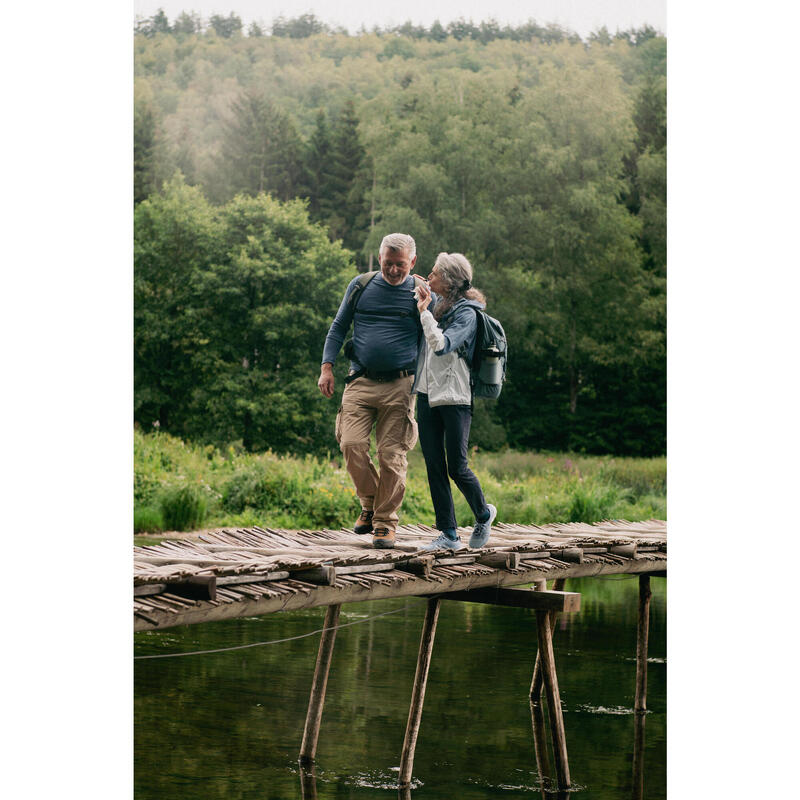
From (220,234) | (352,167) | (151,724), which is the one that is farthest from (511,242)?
(151,724)

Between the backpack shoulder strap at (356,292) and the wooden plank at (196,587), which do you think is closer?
the wooden plank at (196,587)

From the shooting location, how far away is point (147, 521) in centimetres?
1527

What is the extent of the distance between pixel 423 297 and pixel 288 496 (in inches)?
427

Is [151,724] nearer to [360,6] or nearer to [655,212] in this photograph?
[655,212]

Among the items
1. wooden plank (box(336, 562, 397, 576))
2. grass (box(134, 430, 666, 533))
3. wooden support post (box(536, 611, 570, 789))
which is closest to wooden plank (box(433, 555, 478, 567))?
wooden plank (box(336, 562, 397, 576))

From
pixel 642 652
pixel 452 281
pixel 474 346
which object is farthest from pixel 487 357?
pixel 642 652

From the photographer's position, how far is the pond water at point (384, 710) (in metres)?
7.14

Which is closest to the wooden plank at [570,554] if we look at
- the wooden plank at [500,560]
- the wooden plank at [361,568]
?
the wooden plank at [500,560]

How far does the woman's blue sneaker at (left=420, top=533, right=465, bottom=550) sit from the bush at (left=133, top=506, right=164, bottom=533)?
9.47 m

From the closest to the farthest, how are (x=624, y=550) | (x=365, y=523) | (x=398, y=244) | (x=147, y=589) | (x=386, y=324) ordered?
1. (x=147, y=589)
2. (x=398, y=244)
3. (x=386, y=324)
4. (x=365, y=523)
5. (x=624, y=550)

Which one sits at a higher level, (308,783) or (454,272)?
(454,272)

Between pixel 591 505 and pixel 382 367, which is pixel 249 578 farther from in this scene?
pixel 591 505

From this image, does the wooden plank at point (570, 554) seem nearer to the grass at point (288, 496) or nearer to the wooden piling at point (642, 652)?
the wooden piling at point (642, 652)
